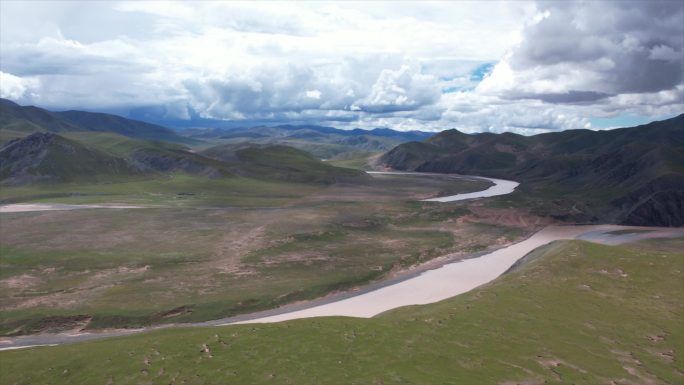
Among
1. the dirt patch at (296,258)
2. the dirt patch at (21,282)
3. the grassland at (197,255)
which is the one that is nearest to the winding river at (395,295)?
the grassland at (197,255)

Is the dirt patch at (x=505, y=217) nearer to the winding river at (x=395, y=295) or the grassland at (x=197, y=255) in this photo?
the grassland at (x=197, y=255)

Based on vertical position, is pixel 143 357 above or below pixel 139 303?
above

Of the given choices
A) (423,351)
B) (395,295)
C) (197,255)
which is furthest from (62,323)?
(423,351)

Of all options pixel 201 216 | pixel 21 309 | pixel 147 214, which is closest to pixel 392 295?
pixel 21 309

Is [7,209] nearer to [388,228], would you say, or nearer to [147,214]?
[147,214]

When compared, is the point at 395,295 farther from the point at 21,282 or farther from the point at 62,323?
the point at 21,282

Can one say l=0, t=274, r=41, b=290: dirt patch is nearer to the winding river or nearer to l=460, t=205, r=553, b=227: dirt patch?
the winding river
